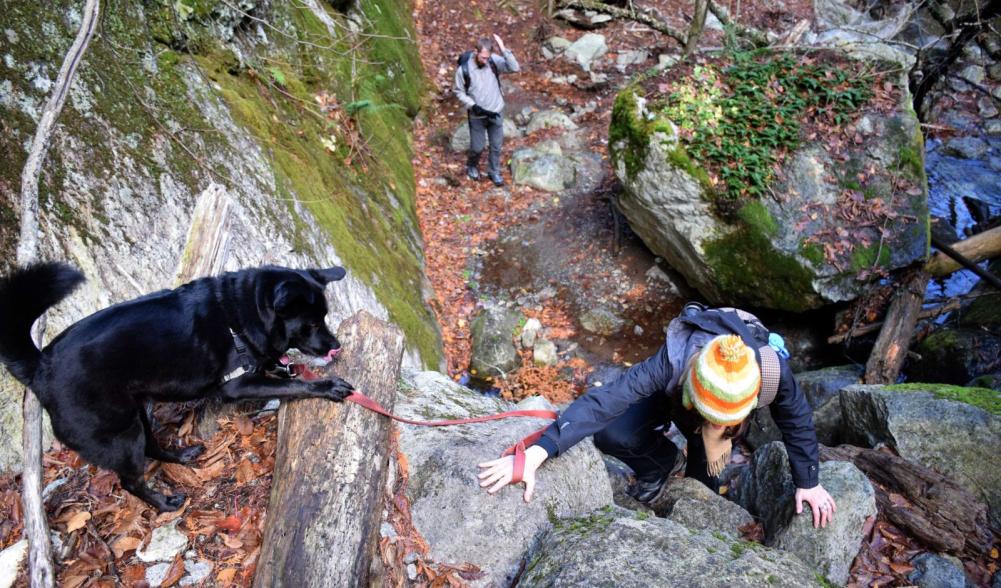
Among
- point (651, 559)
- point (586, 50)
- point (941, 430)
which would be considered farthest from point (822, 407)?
point (586, 50)

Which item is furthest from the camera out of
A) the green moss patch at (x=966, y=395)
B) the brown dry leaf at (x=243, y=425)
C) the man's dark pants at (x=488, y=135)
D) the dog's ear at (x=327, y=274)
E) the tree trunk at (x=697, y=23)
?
the man's dark pants at (x=488, y=135)

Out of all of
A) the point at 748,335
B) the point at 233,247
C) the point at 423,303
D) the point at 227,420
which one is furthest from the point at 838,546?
the point at 423,303

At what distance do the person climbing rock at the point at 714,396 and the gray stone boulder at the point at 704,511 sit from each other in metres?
0.55

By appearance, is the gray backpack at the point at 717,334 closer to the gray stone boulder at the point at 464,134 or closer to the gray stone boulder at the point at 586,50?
the gray stone boulder at the point at 464,134

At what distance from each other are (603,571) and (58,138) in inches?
177

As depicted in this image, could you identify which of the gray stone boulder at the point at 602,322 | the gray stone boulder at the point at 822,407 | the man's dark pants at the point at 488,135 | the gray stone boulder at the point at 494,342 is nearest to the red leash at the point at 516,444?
the gray stone boulder at the point at 822,407

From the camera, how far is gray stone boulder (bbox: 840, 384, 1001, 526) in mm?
3971

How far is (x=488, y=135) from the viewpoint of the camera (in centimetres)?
1023

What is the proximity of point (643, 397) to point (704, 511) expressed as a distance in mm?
1316

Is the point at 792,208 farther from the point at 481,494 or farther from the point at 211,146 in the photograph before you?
the point at 211,146

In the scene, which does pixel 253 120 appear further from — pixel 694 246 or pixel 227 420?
pixel 694 246

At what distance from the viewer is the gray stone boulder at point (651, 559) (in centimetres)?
227

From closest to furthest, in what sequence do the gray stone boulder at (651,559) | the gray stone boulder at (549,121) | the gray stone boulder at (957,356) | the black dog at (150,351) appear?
the gray stone boulder at (651,559) < the black dog at (150,351) < the gray stone boulder at (957,356) < the gray stone boulder at (549,121)

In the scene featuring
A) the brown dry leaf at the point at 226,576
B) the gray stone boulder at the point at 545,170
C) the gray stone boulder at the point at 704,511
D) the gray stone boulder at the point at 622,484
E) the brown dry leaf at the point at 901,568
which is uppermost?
the gray stone boulder at the point at 545,170
